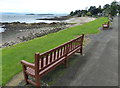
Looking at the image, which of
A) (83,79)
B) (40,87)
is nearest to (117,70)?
(83,79)

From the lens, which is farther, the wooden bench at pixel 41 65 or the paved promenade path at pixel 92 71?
the paved promenade path at pixel 92 71

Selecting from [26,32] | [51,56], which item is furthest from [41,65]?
[26,32]

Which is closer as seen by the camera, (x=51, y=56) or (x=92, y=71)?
(x=51, y=56)

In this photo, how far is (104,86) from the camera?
433cm

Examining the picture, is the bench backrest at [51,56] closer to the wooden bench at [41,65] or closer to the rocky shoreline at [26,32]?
the wooden bench at [41,65]

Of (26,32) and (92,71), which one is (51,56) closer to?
(92,71)

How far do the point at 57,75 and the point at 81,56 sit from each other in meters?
2.73

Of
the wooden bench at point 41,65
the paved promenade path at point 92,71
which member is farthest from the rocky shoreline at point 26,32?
the paved promenade path at point 92,71

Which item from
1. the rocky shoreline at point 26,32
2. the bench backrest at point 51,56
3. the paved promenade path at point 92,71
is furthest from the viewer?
the rocky shoreline at point 26,32

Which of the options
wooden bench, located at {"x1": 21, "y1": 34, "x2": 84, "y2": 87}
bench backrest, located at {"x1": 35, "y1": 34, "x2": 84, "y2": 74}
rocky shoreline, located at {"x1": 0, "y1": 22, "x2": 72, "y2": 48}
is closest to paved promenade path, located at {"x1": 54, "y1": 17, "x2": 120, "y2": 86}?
wooden bench, located at {"x1": 21, "y1": 34, "x2": 84, "y2": 87}

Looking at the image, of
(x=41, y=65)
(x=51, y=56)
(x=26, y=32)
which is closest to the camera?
(x=41, y=65)

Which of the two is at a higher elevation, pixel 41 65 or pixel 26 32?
pixel 41 65

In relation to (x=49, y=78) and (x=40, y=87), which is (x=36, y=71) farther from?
(x=49, y=78)

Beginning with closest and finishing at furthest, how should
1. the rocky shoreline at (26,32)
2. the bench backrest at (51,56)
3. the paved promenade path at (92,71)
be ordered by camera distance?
the bench backrest at (51,56)
the paved promenade path at (92,71)
the rocky shoreline at (26,32)
